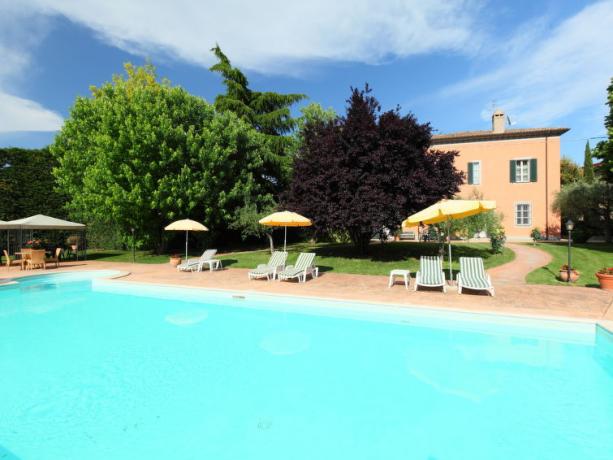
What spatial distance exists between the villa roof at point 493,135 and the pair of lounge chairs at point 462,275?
819 inches

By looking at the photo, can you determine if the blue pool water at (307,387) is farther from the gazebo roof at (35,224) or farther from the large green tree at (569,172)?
the large green tree at (569,172)

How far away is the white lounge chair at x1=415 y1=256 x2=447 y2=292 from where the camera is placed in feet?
31.5

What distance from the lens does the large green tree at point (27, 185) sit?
20500 mm

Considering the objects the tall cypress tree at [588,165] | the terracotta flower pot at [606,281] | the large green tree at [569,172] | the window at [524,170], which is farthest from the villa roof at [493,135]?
the terracotta flower pot at [606,281]

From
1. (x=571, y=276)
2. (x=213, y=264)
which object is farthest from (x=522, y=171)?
(x=213, y=264)

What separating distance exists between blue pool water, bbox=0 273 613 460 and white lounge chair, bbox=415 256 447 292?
7.27ft

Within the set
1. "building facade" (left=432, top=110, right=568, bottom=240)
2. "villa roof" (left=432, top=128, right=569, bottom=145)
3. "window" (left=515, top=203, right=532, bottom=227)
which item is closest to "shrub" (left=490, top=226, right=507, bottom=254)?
"building facade" (left=432, top=110, right=568, bottom=240)

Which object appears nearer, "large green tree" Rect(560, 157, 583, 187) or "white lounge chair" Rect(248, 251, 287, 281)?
"white lounge chair" Rect(248, 251, 287, 281)

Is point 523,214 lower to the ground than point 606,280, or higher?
higher

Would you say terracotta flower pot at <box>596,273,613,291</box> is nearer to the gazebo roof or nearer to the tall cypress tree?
the gazebo roof

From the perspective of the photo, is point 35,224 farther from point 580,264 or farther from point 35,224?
point 580,264

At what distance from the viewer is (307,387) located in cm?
497

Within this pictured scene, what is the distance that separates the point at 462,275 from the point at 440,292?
889mm

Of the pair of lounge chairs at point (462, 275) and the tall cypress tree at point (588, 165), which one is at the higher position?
the tall cypress tree at point (588, 165)
